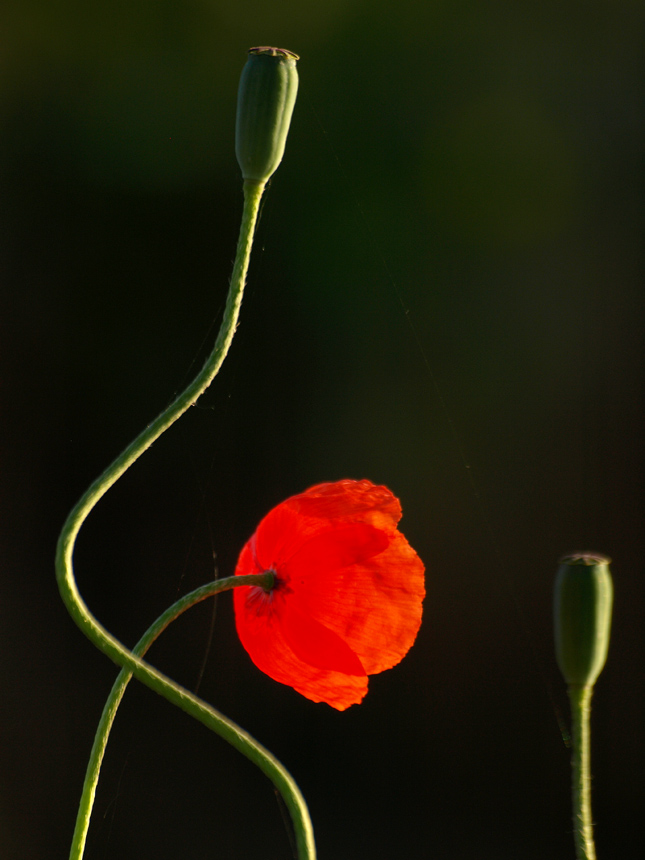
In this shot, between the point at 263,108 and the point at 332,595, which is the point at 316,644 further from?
the point at 263,108

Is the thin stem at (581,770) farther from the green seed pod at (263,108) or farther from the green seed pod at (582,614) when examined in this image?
the green seed pod at (263,108)

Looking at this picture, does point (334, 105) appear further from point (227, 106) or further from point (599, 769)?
point (599, 769)

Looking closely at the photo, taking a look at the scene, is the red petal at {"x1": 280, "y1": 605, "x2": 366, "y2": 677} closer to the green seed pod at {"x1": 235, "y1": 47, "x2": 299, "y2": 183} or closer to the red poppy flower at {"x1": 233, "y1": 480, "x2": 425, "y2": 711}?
the red poppy flower at {"x1": 233, "y1": 480, "x2": 425, "y2": 711}

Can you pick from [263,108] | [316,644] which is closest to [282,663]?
[316,644]

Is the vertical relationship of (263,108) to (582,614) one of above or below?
above

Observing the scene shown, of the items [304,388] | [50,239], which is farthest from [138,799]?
[50,239]

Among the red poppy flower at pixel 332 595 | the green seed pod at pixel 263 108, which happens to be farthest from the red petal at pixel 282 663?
the green seed pod at pixel 263 108
